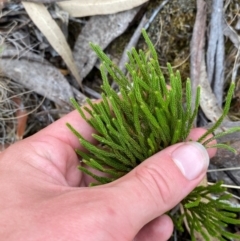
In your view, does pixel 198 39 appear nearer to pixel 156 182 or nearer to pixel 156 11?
pixel 156 11

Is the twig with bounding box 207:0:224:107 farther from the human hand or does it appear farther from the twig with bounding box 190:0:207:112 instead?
the human hand

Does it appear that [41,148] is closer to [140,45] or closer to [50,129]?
[50,129]

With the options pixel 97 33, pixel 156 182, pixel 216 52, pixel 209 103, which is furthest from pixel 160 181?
pixel 97 33

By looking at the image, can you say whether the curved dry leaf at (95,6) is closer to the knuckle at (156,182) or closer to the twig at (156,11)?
the twig at (156,11)

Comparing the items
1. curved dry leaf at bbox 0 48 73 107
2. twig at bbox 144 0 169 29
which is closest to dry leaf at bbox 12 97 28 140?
curved dry leaf at bbox 0 48 73 107

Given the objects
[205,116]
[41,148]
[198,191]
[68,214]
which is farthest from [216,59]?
[68,214]

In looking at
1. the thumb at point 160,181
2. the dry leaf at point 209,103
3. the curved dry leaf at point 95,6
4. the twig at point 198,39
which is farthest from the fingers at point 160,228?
the curved dry leaf at point 95,6

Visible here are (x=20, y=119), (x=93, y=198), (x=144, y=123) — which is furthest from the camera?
(x=20, y=119)
